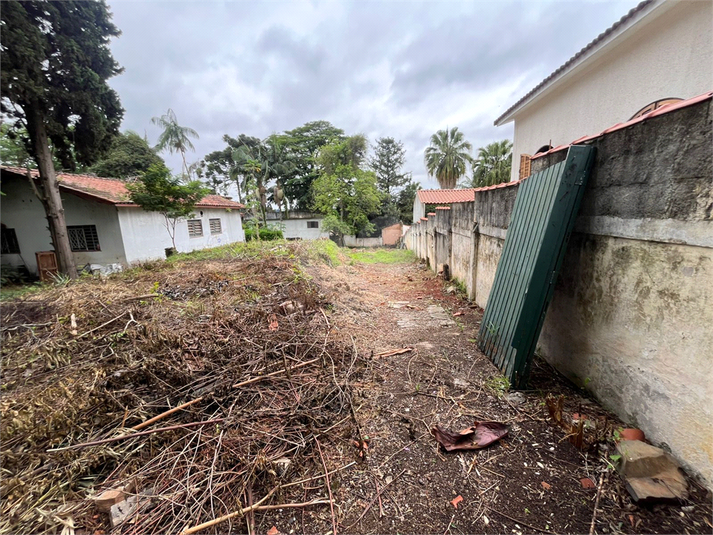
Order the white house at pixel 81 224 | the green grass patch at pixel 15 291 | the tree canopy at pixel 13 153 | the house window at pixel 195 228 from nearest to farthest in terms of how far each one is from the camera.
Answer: the green grass patch at pixel 15 291
the tree canopy at pixel 13 153
the white house at pixel 81 224
the house window at pixel 195 228

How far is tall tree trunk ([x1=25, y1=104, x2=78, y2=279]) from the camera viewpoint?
763cm

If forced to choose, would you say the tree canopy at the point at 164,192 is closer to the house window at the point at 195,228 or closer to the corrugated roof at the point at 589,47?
the house window at the point at 195,228

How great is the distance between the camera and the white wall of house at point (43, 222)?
10836 mm

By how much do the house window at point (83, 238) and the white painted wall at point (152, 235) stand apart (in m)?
1.26

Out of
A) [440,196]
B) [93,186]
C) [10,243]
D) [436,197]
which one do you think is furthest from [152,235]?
[440,196]

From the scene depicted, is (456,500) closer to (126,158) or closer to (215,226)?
(215,226)

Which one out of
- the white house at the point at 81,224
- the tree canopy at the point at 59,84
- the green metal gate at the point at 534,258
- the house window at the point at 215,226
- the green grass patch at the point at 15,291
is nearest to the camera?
the green metal gate at the point at 534,258

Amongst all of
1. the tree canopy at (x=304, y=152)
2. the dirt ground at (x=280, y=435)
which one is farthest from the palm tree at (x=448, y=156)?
the dirt ground at (x=280, y=435)

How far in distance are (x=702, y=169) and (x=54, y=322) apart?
22.3ft

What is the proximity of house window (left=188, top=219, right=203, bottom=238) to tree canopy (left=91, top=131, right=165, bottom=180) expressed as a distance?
831cm

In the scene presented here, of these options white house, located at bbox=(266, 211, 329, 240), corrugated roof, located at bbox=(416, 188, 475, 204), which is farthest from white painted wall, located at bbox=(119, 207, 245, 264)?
corrugated roof, located at bbox=(416, 188, 475, 204)

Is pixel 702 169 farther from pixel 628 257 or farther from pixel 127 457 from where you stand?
pixel 127 457

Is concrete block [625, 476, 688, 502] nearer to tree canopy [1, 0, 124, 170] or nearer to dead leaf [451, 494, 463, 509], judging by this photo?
dead leaf [451, 494, 463, 509]

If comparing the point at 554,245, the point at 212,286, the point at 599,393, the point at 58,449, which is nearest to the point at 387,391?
the point at 599,393
